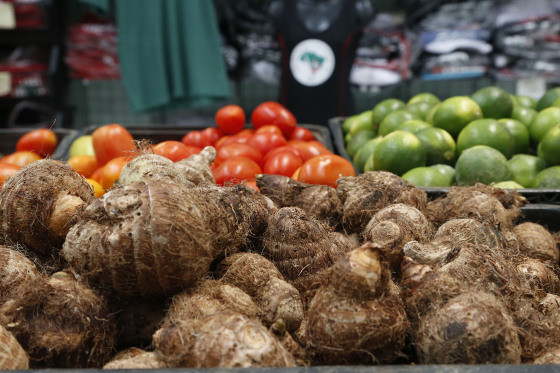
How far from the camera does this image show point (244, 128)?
10.3 feet

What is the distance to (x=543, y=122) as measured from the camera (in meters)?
2.48

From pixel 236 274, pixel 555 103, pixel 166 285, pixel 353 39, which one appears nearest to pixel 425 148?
pixel 555 103

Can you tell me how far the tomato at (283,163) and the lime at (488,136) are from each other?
30.9 inches

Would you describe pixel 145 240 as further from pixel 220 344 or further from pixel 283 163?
pixel 283 163

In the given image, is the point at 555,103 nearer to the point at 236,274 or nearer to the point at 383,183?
the point at 383,183

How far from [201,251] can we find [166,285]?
11 centimetres

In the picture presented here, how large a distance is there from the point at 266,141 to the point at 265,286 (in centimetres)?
151

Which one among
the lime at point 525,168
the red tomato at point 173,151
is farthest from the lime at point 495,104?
the red tomato at point 173,151

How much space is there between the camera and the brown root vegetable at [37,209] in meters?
1.31

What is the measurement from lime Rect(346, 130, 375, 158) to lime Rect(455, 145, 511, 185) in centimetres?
74

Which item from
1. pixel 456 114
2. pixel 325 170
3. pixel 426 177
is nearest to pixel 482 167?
pixel 426 177

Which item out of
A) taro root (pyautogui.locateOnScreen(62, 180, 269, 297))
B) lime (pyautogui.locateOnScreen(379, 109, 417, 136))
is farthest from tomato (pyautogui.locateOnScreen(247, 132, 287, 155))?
taro root (pyautogui.locateOnScreen(62, 180, 269, 297))

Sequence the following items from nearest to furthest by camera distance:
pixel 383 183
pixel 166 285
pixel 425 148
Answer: pixel 166 285, pixel 383 183, pixel 425 148

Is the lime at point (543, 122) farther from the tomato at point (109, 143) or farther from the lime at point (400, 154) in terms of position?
the tomato at point (109, 143)
